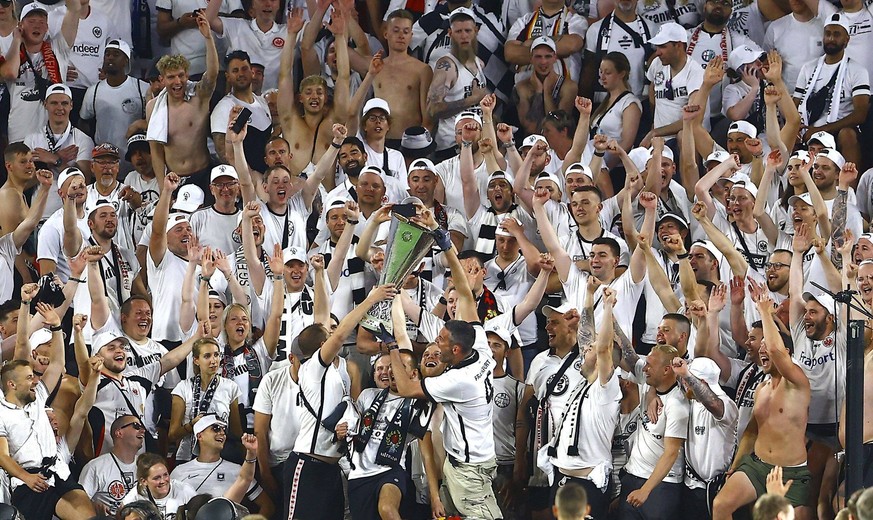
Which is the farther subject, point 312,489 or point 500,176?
point 500,176

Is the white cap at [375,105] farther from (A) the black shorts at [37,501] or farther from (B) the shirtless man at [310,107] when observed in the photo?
(A) the black shorts at [37,501]

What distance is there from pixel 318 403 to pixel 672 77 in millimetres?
5190

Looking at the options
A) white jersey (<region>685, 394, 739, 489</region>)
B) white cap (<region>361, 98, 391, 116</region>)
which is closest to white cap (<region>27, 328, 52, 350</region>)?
white cap (<region>361, 98, 391, 116</region>)

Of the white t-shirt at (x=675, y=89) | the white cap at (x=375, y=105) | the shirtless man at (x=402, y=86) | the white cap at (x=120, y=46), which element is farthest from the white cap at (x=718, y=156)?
the white cap at (x=120, y=46)

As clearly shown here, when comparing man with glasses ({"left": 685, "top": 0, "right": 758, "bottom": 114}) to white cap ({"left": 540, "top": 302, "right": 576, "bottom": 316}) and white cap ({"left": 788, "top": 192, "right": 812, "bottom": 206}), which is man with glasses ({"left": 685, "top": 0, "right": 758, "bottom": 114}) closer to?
white cap ({"left": 788, "top": 192, "right": 812, "bottom": 206})

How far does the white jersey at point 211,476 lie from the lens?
1305 centimetres

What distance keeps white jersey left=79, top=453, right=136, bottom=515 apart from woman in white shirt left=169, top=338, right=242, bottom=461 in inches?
21.4

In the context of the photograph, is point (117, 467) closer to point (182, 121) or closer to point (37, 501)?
point (37, 501)

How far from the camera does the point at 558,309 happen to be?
13.7 meters

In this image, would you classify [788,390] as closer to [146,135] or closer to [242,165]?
[242,165]

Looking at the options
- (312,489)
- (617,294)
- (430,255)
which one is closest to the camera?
(312,489)

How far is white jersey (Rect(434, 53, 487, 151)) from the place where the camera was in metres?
16.2

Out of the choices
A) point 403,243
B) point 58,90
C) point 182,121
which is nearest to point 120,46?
point 58,90

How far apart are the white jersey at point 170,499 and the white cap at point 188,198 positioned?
9.22ft
